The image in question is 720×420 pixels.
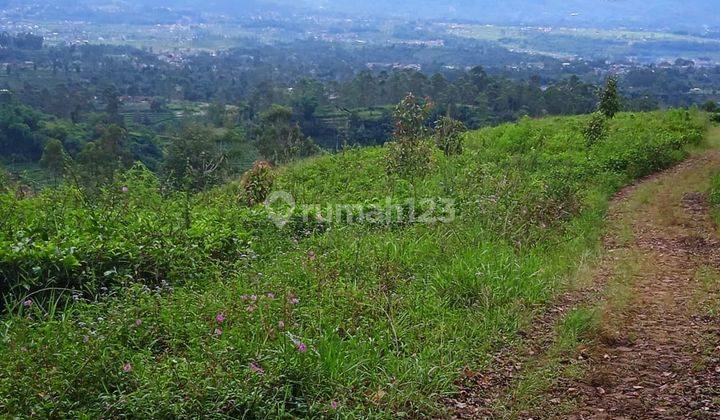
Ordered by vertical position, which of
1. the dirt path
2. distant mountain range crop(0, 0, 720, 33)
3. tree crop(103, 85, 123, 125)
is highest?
distant mountain range crop(0, 0, 720, 33)

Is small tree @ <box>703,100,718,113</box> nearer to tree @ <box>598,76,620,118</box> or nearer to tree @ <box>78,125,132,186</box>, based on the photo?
tree @ <box>598,76,620,118</box>

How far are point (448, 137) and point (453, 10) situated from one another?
322 ft

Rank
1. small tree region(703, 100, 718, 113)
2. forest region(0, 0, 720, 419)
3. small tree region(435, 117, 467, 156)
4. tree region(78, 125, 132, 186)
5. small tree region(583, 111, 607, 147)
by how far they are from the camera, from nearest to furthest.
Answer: forest region(0, 0, 720, 419), small tree region(435, 117, 467, 156), small tree region(583, 111, 607, 147), tree region(78, 125, 132, 186), small tree region(703, 100, 718, 113)

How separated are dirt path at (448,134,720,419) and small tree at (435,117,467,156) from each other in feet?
13.7

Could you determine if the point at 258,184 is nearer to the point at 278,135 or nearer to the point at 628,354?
the point at 628,354

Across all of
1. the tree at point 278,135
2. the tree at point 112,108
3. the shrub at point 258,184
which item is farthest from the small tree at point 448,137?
the tree at point 112,108

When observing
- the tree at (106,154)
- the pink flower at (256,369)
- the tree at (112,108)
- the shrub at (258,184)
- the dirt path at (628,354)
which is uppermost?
the pink flower at (256,369)

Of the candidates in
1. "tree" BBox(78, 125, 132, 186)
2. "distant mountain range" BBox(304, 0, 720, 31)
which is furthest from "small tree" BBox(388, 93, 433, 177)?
"distant mountain range" BBox(304, 0, 720, 31)

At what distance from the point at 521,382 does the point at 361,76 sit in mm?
32200

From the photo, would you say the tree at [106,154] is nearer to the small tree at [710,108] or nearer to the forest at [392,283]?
the forest at [392,283]

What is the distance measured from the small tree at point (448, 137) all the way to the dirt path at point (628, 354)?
13.7 ft

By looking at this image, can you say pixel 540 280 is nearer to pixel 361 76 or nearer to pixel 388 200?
pixel 388 200

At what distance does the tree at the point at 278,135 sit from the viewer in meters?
17.9

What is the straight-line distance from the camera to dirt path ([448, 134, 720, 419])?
3285mm
